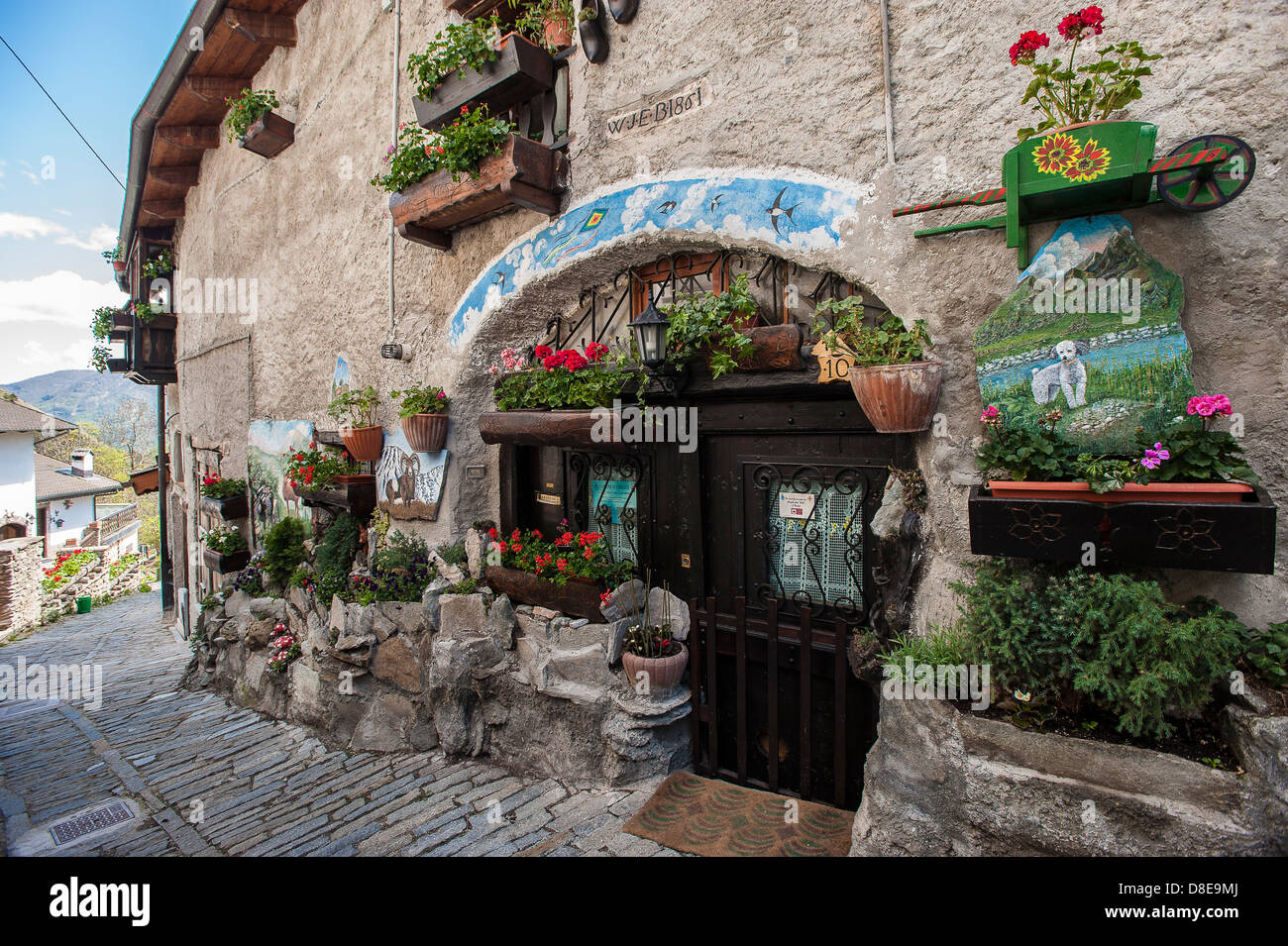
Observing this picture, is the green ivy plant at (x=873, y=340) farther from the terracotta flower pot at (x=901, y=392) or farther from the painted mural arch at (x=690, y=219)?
the painted mural arch at (x=690, y=219)

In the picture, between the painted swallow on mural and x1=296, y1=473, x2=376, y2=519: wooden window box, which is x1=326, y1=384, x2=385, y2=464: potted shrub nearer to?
x1=296, y1=473, x2=376, y2=519: wooden window box

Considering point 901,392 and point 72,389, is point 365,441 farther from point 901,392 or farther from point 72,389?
point 72,389

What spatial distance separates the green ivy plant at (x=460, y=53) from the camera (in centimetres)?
395

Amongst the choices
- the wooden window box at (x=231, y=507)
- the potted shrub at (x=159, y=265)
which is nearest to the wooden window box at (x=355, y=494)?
the wooden window box at (x=231, y=507)

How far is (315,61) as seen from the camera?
6.39 m

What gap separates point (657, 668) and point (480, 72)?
3771 mm

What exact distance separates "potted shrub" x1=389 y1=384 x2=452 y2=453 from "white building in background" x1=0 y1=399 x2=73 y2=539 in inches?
884

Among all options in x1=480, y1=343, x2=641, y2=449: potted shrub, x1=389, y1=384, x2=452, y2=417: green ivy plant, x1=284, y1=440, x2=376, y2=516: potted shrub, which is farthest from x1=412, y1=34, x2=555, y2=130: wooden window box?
x1=284, y1=440, x2=376, y2=516: potted shrub

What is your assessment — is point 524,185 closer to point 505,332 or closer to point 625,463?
point 505,332

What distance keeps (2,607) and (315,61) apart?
13568 mm

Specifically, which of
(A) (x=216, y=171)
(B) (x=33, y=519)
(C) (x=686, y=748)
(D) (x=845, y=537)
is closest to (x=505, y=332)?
(D) (x=845, y=537)

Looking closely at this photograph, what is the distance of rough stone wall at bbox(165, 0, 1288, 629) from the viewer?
6.87 ft

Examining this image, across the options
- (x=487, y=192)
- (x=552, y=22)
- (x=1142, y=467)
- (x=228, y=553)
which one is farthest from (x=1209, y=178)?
(x=228, y=553)

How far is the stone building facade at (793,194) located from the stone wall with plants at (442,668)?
61cm
